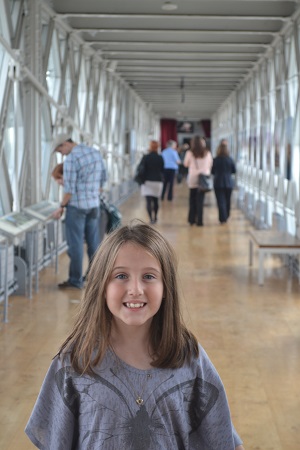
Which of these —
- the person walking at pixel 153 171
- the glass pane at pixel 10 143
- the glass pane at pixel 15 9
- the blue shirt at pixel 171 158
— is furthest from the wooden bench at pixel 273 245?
the blue shirt at pixel 171 158

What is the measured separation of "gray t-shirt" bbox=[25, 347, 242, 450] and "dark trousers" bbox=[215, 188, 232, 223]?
11.1 m

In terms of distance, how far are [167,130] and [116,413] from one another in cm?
4238

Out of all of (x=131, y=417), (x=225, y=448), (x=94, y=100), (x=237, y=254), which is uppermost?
(x=94, y=100)

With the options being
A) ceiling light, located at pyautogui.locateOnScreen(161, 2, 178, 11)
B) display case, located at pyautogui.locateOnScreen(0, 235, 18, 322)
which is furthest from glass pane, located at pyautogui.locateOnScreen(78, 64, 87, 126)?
display case, located at pyautogui.locateOnScreen(0, 235, 18, 322)

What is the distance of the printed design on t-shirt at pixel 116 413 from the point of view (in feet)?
5.51

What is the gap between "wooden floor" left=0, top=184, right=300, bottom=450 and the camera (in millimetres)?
3762

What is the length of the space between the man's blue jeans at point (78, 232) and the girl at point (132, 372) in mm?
5114

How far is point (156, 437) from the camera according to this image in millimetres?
1689

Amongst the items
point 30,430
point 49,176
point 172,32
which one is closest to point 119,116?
point 172,32

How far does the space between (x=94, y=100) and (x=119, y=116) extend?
4796mm

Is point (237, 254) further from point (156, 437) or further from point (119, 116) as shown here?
point (119, 116)

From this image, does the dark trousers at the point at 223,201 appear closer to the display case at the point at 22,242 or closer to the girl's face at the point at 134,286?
the display case at the point at 22,242

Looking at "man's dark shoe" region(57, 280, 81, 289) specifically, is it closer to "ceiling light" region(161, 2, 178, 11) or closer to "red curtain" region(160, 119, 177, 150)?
"ceiling light" region(161, 2, 178, 11)

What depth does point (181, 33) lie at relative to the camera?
11.1 metres
